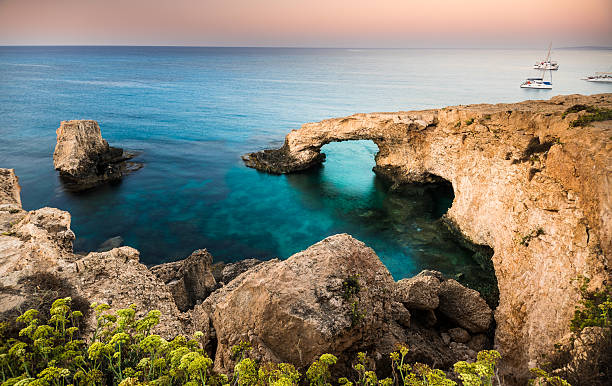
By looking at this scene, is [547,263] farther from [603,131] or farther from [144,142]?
[144,142]

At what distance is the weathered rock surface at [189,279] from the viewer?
1152 centimetres

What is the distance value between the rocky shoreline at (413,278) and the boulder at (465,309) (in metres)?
0.04

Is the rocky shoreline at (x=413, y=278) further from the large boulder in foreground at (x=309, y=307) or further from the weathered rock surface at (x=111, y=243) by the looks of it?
the weathered rock surface at (x=111, y=243)

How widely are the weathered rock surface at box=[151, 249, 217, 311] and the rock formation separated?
20.2m

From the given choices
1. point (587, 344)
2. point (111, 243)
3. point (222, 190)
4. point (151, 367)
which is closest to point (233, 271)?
point (151, 367)

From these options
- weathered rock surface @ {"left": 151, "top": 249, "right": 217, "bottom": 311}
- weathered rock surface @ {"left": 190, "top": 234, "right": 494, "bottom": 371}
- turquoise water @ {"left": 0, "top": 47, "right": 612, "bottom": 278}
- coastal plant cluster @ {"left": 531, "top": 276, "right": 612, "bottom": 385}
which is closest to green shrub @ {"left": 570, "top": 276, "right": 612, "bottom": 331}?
coastal plant cluster @ {"left": 531, "top": 276, "right": 612, "bottom": 385}

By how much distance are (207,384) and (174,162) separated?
33260 mm

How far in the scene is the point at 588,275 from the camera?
8.75 meters

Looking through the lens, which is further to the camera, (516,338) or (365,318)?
(516,338)

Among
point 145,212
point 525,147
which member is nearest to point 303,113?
point 145,212

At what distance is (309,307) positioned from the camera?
6.54m

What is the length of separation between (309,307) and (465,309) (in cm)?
748

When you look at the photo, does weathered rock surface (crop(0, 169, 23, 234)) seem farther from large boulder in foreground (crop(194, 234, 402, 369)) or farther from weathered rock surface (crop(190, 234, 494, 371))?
large boulder in foreground (crop(194, 234, 402, 369))

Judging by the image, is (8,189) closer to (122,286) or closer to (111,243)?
(111,243)
